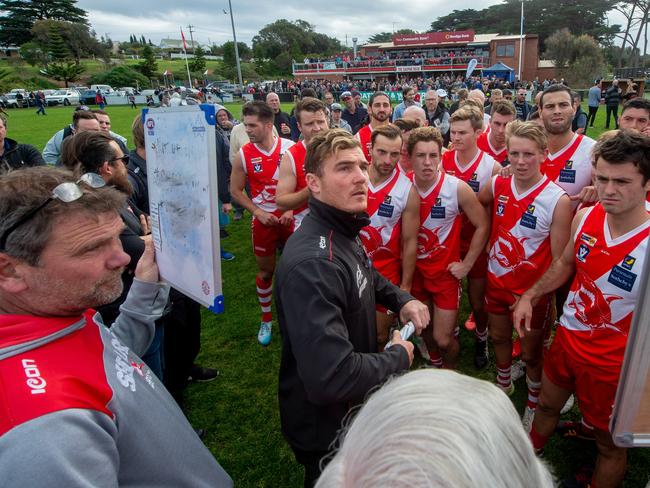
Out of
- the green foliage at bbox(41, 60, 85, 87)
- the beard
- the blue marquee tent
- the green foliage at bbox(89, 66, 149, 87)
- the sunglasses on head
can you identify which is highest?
the green foliage at bbox(41, 60, 85, 87)

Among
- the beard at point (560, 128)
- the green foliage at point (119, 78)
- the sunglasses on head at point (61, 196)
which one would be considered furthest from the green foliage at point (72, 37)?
the sunglasses on head at point (61, 196)

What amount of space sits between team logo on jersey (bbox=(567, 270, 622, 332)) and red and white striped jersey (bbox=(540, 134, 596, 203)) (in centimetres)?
138

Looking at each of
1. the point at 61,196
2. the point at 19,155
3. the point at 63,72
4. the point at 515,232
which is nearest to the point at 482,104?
the point at 515,232

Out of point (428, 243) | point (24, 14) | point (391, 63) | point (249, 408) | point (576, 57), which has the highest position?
point (24, 14)

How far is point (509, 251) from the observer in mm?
3154

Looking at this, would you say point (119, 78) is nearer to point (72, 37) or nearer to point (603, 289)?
point (72, 37)

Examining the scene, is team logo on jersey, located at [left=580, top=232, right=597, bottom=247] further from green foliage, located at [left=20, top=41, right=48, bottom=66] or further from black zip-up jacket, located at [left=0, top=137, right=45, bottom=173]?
green foliage, located at [left=20, top=41, right=48, bottom=66]

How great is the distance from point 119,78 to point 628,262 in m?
67.5

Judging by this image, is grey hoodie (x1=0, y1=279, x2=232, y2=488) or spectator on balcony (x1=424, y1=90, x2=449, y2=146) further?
spectator on balcony (x1=424, y1=90, x2=449, y2=146)

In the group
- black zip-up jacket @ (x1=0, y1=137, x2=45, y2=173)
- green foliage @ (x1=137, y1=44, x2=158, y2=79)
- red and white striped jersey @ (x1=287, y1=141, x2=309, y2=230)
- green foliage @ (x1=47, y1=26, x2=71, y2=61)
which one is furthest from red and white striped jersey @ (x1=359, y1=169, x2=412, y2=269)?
green foliage @ (x1=47, y1=26, x2=71, y2=61)

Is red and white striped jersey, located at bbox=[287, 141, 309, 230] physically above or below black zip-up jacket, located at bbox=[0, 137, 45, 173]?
below

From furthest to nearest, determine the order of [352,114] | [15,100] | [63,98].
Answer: [63,98]
[15,100]
[352,114]

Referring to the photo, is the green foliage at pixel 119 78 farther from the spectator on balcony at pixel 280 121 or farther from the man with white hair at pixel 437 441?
the man with white hair at pixel 437 441

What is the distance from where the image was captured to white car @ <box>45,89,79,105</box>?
130 ft
